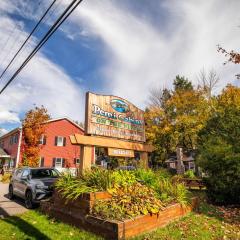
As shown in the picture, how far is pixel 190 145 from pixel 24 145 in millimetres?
22511

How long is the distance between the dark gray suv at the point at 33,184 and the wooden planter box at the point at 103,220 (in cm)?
190

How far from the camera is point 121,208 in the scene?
6.94m

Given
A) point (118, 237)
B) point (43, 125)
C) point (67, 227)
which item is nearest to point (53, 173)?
point (67, 227)

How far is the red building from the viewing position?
35344 mm

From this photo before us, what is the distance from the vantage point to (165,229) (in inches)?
276

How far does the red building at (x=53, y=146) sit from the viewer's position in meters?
35.3

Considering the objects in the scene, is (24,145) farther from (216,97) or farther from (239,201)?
(239,201)

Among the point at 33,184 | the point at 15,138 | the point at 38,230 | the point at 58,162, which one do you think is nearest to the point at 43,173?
the point at 33,184

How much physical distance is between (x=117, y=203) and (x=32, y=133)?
2937cm

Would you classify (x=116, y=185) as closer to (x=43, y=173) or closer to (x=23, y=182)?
(x=43, y=173)

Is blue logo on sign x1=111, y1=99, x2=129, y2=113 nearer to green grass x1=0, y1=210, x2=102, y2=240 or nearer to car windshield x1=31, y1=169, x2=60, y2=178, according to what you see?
car windshield x1=31, y1=169, x2=60, y2=178

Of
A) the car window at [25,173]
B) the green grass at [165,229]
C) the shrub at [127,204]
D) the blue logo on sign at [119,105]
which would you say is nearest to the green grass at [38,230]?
the green grass at [165,229]

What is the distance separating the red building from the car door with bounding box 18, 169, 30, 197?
2246cm

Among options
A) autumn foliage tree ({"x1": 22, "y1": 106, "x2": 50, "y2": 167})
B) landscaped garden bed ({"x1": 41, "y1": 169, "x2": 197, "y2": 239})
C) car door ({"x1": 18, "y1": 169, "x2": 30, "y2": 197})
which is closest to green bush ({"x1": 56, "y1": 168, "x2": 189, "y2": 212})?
landscaped garden bed ({"x1": 41, "y1": 169, "x2": 197, "y2": 239})
